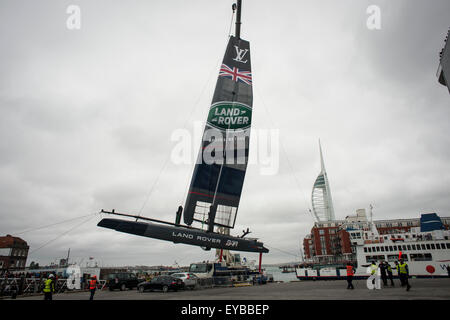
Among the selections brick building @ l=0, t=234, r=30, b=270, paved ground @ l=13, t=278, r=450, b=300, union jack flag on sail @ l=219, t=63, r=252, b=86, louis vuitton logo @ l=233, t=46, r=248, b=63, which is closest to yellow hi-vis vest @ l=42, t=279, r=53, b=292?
paved ground @ l=13, t=278, r=450, b=300

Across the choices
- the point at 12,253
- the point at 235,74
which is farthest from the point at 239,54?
the point at 12,253

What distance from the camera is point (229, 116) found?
1456 cm

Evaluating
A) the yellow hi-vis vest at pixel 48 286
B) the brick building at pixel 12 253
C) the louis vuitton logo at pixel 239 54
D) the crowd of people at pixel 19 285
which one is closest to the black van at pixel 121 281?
the crowd of people at pixel 19 285

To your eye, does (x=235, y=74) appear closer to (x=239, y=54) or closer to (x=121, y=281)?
(x=239, y=54)

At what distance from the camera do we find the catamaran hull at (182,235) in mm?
10352

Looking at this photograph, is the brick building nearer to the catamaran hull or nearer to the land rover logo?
the catamaran hull

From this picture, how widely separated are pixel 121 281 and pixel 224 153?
652 inches

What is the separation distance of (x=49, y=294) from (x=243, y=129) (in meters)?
13.5

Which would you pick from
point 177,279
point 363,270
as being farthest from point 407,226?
point 177,279

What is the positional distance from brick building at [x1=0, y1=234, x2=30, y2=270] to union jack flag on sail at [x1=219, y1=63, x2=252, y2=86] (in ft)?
303

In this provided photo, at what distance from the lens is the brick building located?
244 feet

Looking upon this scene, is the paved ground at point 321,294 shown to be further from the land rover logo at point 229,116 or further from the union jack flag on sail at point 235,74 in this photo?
the union jack flag on sail at point 235,74

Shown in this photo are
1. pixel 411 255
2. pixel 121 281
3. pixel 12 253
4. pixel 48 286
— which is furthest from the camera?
pixel 12 253
